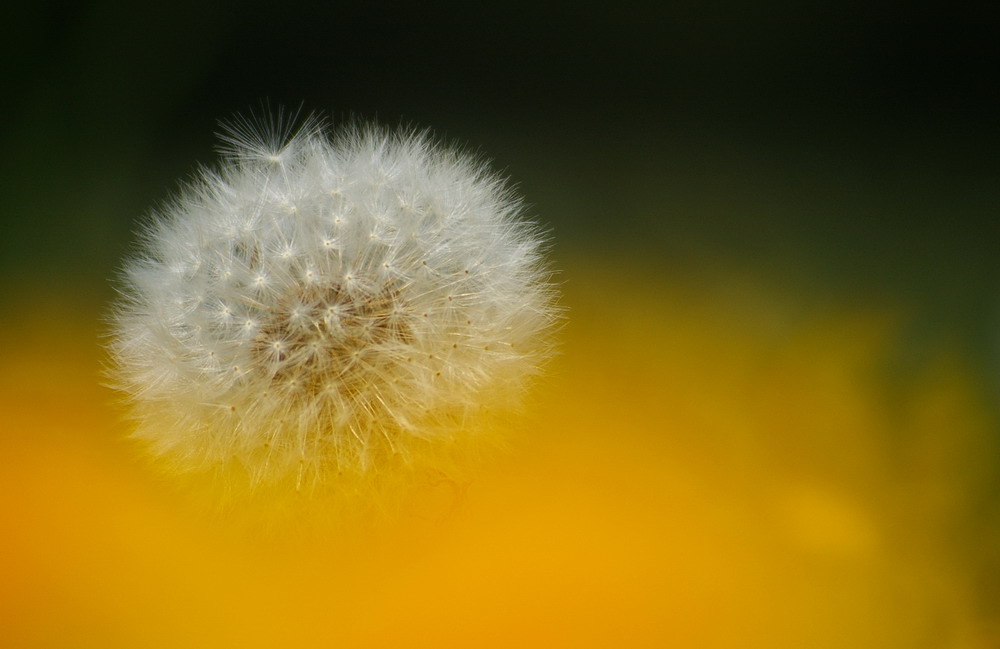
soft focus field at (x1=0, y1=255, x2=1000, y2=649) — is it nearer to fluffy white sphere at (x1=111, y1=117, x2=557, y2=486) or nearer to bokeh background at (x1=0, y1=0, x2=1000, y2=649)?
bokeh background at (x1=0, y1=0, x2=1000, y2=649)

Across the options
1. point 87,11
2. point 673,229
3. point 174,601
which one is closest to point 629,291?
point 673,229

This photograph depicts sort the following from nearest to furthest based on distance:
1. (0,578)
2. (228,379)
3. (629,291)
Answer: (228,379)
(0,578)
(629,291)

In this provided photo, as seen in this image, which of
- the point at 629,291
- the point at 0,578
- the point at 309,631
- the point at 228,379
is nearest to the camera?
the point at 228,379

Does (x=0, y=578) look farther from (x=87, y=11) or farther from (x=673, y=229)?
(x=673, y=229)

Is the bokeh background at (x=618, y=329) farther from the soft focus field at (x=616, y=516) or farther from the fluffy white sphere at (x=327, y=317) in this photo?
the fluffy white sphere at (x=327, y=317)

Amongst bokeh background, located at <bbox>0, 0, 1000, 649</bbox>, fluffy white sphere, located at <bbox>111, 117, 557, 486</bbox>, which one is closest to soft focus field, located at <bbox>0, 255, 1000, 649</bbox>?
bokeh background, located at <bbox>0, 0, 1000, 649</bbox>

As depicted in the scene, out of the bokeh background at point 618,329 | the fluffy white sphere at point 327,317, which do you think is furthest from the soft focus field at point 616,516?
the fluffy white sphere at point 327,317

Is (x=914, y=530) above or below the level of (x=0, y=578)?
above

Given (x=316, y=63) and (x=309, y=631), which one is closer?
(x=309, y=631)
